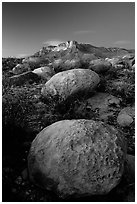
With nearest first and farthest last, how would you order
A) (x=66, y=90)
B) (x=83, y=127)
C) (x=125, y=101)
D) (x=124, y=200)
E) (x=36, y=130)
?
(x=124, y=200)
(x=83, y=127)
(x=36, y=130)
(x=66, y=90)
(x=125, y=101)

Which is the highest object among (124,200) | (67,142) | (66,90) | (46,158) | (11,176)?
(66,90)

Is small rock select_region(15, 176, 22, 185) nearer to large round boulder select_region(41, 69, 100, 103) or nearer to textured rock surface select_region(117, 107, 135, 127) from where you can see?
large round boulder select_region(41, 69, 100, 103)

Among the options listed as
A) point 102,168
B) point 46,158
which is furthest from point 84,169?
point 46,158

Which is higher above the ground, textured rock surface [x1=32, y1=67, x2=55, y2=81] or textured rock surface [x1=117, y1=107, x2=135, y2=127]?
textured rock surface [x1=32, y1=67, x2=55, y2=81]

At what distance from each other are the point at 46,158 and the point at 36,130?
195cm

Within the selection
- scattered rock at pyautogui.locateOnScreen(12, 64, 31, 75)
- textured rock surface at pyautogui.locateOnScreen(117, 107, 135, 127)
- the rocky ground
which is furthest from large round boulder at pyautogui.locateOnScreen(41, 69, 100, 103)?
scattered rock at pyautogui.locateOnScreen(12, 64, 31, 75)

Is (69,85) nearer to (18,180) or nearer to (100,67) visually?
(18,180)

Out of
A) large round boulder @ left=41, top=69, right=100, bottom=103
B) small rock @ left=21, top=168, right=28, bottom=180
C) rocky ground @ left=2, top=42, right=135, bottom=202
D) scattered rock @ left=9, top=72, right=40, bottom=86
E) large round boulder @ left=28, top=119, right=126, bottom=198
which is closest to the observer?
large round boulder @ left=28, top=119, right=126, bottom=198

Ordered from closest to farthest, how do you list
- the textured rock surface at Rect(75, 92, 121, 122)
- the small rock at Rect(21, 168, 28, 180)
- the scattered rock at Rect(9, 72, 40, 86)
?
the small rock at Rect(21, 168, 28, 180) → the textured rock surface at Rect(75, 92, 121, 122) → the scattered rock at Rect(9, 72, 40, 86)

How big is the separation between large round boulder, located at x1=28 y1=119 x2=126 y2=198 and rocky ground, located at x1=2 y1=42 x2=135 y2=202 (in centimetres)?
22

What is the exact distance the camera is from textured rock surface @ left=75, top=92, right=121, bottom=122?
8.38 meters

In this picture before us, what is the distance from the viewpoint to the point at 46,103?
9.02 m

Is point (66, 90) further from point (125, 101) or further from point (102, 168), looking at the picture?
point (102, 168)

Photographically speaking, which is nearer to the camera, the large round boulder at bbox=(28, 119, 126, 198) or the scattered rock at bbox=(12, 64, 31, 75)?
the large round boulder at bbox=(28, 119, 126, 198)
